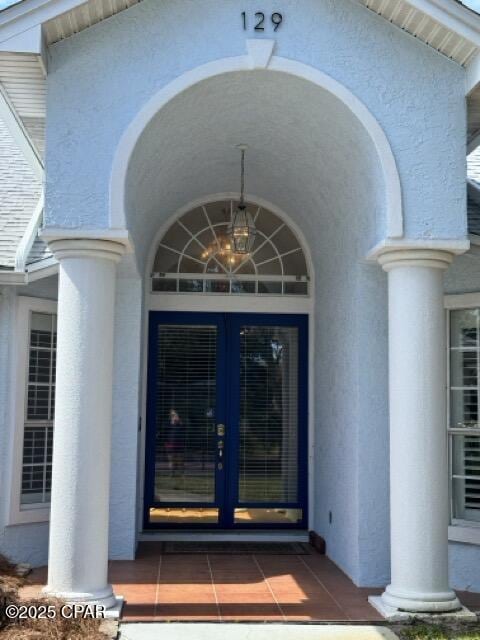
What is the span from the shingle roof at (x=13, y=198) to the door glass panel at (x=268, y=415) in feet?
10.7

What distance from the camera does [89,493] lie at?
6352 mm

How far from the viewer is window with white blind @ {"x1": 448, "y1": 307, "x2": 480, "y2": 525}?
8.07m

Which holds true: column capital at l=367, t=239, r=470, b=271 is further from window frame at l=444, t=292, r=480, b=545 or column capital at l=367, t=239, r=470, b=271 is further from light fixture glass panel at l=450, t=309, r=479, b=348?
light fixture glass panel at l=450, t=309, r=479, b=348

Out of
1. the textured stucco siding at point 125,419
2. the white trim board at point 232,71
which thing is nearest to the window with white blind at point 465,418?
the white trim board at point 232,71

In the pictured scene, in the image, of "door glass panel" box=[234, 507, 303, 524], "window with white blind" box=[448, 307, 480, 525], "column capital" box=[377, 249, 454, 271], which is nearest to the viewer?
"column capital" box=[377, 249, 454, 271]

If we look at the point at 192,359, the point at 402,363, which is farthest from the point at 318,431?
the point at 402,363

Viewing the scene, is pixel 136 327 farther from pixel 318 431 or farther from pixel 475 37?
pixel 475 37

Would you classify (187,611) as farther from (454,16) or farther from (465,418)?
(454,16)

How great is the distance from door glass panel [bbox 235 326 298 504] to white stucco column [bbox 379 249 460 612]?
364 cm

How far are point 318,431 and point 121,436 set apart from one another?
2594 mm

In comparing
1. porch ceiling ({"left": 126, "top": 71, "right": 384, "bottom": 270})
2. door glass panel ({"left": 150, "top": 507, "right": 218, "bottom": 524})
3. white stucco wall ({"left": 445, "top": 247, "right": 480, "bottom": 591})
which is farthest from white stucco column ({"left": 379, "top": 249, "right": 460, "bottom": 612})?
door glass panel ({"left": 150, "top": 507, "right": 218, "bottom": 524})

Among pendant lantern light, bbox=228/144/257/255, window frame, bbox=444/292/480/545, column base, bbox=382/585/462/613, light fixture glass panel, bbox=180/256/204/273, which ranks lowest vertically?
column base, bbox=382/585/462/613

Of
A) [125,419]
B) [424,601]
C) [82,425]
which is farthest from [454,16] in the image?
[125,419]

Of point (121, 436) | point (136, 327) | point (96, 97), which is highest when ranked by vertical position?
point (96, 97)
